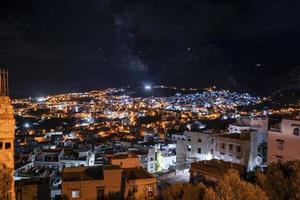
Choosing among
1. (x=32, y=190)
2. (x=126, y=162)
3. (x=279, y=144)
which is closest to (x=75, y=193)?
(x=32, y=190)

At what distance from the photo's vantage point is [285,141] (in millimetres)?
27219

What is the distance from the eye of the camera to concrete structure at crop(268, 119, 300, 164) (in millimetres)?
26562

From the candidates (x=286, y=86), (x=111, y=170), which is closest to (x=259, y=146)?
(x=111, y=170)

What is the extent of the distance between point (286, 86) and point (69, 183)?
111 metres

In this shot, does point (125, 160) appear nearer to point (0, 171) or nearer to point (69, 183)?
point (69, 183)

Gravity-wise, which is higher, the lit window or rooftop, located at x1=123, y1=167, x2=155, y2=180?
rooftop, located at x1=123, y1=167, x2=155, y2=180

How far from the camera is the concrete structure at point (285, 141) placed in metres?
26.6

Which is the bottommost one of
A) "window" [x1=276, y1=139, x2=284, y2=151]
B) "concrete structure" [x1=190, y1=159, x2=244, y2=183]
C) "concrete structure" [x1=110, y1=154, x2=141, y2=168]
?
"concrete structure" [x1=190, y1=159, x2=244, y2=183]

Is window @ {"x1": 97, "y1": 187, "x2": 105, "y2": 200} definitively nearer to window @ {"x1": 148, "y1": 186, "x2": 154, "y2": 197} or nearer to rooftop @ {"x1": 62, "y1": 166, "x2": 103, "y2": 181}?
rooftop @ {"x1": 62, "y1": 166, "x2": 103, "y2": 181}

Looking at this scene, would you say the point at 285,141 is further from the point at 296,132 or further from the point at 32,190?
the point at 32,190

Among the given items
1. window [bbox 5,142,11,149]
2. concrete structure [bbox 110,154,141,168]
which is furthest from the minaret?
concrete structure [bbox 110,154,141,168]

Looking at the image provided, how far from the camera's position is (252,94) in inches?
6147

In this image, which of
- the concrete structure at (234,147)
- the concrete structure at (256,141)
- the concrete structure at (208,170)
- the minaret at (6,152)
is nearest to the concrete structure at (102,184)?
the concrete structure at (208,170)

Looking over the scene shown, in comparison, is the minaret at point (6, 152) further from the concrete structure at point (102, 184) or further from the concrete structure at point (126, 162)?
the concrete structure at point (126, 162)
